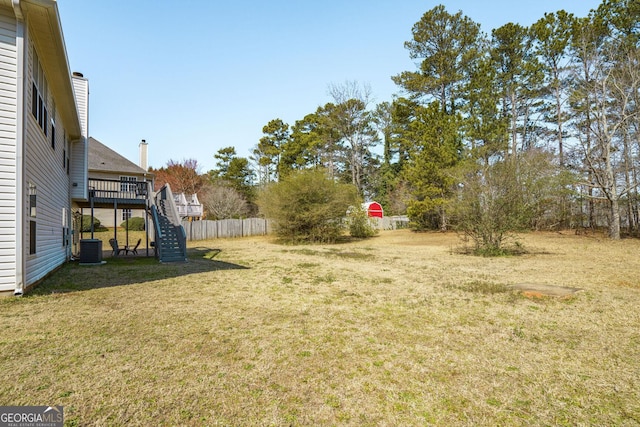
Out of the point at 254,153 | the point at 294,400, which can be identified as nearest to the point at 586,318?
the point at 294,400

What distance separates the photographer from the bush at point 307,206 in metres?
18.9

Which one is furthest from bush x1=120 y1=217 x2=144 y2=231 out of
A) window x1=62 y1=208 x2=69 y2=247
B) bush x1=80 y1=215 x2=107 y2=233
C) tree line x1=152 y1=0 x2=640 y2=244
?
window x1=62 y1=208 x2=69 y2=247

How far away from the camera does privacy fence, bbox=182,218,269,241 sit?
22.5 meters

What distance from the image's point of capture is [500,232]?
38.7ft

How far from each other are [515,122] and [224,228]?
22961 mm

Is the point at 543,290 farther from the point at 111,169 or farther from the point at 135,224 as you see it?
the point at 135,224

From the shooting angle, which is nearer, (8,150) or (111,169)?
(8,150)

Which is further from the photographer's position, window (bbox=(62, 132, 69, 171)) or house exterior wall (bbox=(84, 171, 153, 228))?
house exterior wall (bbox=(84, 171, 153, 228))

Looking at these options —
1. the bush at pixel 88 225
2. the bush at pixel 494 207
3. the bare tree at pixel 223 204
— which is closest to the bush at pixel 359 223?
the bush at pixel 494 207

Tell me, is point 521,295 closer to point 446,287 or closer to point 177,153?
point 446,287

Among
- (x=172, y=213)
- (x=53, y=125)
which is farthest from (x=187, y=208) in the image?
(x=53, y=125)

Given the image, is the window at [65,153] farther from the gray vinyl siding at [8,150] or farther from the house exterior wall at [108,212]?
the house exterior wall at [108,212]

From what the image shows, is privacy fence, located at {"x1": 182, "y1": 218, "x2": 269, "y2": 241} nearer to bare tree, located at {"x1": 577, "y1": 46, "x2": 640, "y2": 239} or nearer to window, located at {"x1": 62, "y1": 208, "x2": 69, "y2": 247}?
window, located at {"x1": 62, "y1": 208, "x2": 69, "y2": 247}

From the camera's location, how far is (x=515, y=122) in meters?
24.6
